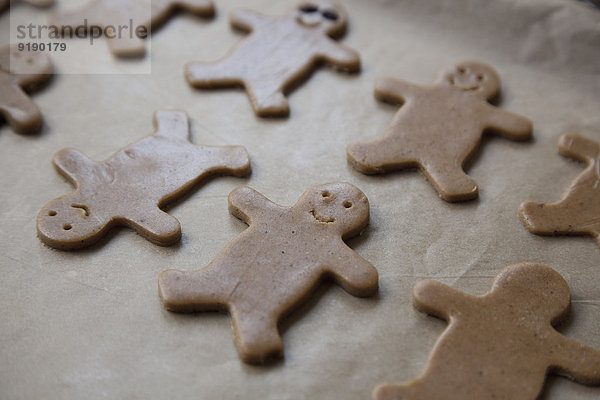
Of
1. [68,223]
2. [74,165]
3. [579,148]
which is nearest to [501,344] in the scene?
[579,148]

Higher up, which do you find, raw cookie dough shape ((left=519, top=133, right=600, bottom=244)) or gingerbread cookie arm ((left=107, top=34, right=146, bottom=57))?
raw cookie dough shape ((left=519, top=133, right=600, bottom=244))

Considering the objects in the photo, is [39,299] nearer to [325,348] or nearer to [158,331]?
[158,331]

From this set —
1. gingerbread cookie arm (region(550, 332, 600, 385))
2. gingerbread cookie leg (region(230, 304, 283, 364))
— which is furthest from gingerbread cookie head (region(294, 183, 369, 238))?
gingerbread cookie arm (region(550, 332, 600, 385))

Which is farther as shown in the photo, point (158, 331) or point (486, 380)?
point (158, 331)

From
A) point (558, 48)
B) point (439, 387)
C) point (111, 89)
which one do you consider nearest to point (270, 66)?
point (111, 89)

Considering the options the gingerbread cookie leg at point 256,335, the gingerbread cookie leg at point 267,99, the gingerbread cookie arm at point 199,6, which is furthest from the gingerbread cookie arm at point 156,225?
the gingerbread cookie arm at point 199,6

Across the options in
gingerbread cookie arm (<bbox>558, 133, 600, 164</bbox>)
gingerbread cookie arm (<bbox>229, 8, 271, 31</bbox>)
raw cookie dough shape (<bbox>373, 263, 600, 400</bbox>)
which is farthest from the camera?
gingerbread cookie arm (<bbox>229, 8, 271, 31</bbox>)

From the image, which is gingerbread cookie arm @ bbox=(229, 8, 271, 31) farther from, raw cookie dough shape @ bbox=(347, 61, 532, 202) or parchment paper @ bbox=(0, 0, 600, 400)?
raw cookie dough shape @ bbox=(347, 61, 532, 202)
